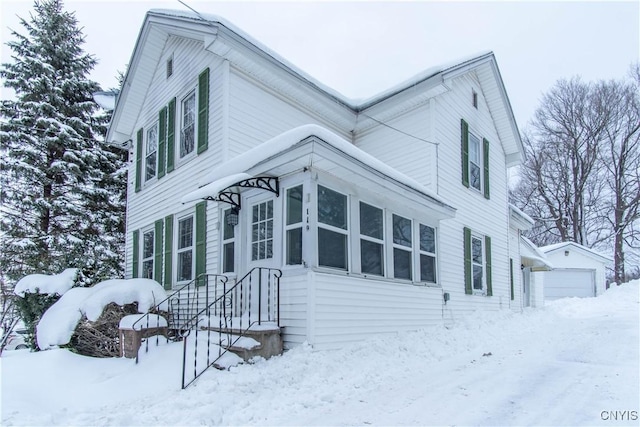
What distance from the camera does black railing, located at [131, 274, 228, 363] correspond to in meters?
7.30

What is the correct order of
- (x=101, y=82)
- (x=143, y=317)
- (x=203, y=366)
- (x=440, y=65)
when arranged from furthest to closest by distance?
(x=101, y=82), (x=440, y=65), (x=143, y=317), (x=203, y=366)

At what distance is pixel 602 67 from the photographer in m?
42.1

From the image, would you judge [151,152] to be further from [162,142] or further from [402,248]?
[402,248]

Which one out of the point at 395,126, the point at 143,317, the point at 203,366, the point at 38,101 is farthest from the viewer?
the point at 38,101

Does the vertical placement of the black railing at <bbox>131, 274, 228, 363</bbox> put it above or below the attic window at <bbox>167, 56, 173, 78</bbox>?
below

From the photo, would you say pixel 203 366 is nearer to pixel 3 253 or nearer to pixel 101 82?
pixel 3 253

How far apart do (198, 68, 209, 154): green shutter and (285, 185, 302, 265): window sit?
307 centimetres

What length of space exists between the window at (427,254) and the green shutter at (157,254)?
6131 millimetres

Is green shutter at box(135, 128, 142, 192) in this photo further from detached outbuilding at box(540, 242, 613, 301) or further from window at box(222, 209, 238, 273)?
detached outbuilding at box(540, 242, 613, 301)

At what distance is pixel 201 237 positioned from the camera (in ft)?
29.0

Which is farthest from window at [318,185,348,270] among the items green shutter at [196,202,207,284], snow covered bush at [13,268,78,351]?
snow covered bush at [13,268,78,351]

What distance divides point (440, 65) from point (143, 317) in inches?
336

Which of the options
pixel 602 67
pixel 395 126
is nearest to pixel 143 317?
pixel 395 126

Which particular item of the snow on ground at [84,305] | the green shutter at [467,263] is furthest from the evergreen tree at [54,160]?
the green shutter at [467,263]
